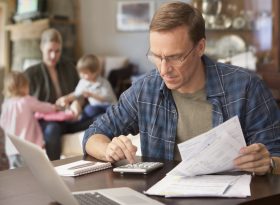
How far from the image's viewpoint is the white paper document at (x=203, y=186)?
1.18 m

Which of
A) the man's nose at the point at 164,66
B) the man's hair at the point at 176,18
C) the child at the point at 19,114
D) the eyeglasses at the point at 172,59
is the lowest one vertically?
the child at the point at 19,114

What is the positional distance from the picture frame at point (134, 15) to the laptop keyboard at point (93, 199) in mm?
4431

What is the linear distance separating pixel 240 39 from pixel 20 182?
10.8 ft

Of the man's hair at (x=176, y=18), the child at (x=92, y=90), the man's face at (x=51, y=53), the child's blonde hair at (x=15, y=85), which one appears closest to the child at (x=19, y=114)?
the child's blonde hair at (x=15, y=85)

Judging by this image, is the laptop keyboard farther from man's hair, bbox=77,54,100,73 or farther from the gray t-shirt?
man's hair, bbox=77,54,100,73

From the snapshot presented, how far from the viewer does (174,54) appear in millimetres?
1594

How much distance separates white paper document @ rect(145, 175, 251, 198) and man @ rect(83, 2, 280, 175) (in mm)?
201

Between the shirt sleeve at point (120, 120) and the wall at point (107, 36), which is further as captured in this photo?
the wall at point (107, 36)

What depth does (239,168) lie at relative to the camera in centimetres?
134

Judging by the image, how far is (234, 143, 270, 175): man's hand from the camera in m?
1.31

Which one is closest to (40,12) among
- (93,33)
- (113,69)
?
(93,33)

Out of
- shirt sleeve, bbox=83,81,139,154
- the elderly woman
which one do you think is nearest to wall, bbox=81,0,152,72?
the elderly woman

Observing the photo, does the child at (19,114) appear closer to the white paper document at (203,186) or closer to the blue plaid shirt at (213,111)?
the blue plaid shirt at (213,111)

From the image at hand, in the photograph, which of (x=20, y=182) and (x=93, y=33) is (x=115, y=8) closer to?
(x=93, y=33)
